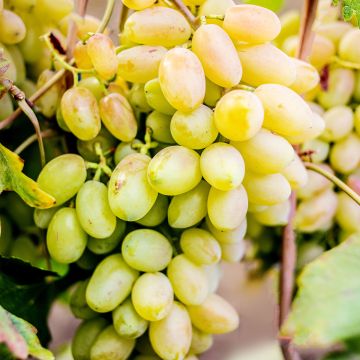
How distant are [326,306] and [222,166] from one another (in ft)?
0.50

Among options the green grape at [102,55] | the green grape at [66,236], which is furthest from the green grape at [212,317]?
the green grape at [102,55]

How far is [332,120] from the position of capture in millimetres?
627

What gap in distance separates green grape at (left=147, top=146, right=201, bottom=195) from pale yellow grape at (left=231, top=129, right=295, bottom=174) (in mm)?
42

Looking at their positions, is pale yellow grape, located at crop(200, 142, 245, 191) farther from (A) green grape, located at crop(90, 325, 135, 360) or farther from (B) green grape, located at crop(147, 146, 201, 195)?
(A) green grape, located at crop(90, 325, 135, 360)

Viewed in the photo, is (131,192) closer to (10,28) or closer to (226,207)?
(226,207)

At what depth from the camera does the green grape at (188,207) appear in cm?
48

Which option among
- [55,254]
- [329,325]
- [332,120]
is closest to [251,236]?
[332,120]

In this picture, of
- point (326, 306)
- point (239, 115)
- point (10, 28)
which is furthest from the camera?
point (10, 28)

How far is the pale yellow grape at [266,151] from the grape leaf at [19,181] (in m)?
0.16

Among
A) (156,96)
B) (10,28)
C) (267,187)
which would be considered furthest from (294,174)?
(10,28)

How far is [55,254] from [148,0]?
0.76ft

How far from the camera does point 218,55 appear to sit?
17.3 inches

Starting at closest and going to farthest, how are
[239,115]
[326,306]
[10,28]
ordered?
1. [326,306]
2. [239,115]
3. [10,28]

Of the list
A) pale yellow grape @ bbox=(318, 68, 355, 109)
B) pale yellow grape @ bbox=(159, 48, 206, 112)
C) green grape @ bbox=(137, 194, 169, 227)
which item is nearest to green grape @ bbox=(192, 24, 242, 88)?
pale yellow grape @ bbox=(159, 48, 206, 112)
